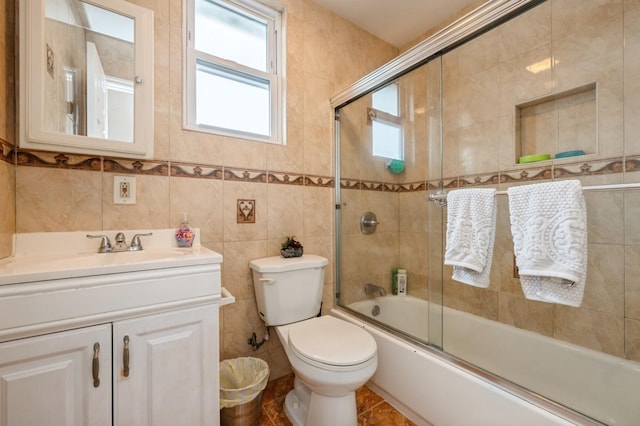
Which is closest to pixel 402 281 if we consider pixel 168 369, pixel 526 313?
pixel 526 313

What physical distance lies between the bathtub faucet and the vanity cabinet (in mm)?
1132

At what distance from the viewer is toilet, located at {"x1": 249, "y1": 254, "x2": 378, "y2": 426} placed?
1.04 meters

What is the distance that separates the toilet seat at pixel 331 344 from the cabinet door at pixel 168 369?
1.20 feet

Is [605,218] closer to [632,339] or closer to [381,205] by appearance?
[632,339]

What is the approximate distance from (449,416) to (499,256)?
0.89 m

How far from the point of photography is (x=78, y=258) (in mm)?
938

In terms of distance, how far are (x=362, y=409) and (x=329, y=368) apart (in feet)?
1.87

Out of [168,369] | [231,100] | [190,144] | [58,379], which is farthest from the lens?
[231,100]

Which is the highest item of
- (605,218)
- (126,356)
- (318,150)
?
(318,150)

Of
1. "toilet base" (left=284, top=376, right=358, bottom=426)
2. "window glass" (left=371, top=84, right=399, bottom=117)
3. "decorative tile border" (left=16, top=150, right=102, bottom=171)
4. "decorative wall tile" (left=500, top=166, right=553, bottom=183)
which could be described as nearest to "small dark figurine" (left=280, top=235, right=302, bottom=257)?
"toilet base" (left=284, top=376, right=358, bottom=426)

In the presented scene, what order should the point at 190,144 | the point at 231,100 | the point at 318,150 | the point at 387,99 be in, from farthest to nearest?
the point at 318,150, the point at 387,99, the point at 231,100, the point at 190,144

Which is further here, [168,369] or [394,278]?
[394,278]

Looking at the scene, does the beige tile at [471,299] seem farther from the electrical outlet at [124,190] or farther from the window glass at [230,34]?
the window glass at [230,34]

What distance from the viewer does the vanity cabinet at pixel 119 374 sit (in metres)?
0.70
